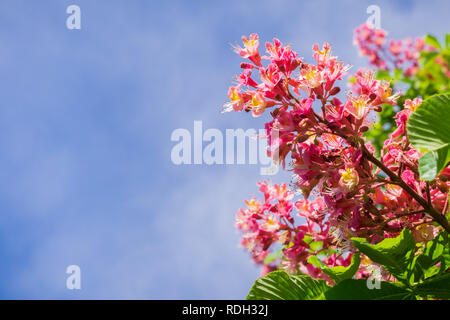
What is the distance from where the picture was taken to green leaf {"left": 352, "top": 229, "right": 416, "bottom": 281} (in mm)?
1467

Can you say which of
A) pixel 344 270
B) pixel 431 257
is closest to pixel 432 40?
pixel 431 257

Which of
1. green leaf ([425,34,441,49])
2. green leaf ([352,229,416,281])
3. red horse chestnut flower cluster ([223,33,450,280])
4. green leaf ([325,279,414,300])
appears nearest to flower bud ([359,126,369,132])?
red horse chestnut flower cluster ([223,33,450,280])

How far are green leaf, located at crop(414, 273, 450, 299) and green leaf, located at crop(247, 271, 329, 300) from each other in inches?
12.2

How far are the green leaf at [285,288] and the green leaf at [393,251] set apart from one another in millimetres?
207

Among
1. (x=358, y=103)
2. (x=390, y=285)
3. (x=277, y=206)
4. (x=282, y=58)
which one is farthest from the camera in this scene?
(x=277, y=206)

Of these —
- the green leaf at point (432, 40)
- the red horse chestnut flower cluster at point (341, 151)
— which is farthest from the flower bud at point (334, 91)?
the green leaf at point (432, 40)

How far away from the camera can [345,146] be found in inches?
69.3

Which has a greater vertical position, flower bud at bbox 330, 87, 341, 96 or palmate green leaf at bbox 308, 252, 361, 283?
flower bud at bbox 330, 87, 341, 96

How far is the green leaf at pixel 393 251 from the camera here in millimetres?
1467

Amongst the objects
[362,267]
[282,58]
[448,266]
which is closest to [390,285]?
[448,266]

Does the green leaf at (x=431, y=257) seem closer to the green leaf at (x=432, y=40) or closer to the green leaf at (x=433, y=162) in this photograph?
the green leaf at (x=433, y=162)

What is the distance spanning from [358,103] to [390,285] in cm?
61

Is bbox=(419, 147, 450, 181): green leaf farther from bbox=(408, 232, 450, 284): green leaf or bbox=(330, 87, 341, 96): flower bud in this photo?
bbox=(330, 87, 341, 96): flower bud

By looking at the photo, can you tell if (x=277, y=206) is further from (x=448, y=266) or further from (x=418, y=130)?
(x=418, y=130)
